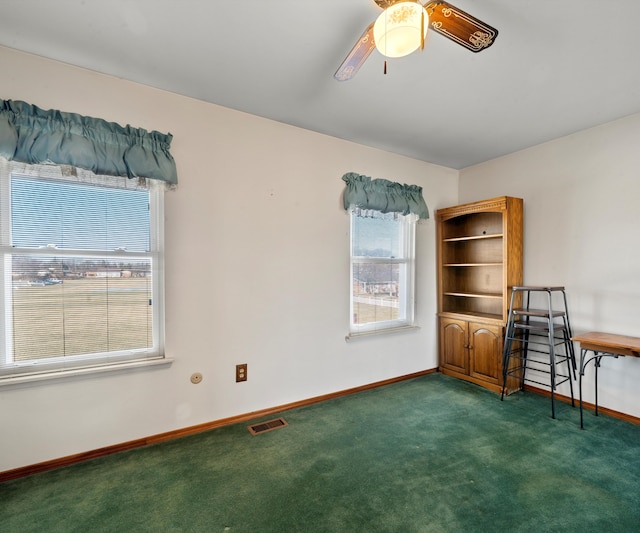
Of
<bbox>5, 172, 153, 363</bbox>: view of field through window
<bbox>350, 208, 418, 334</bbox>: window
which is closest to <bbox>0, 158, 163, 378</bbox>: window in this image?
<bbox>5, 172, 153, 363</bbox>: view of field through window

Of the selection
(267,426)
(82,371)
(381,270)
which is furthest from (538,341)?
(82,371)

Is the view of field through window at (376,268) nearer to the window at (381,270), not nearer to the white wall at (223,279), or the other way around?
the window at (381,270)

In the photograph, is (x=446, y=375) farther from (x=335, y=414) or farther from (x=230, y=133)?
(x=230, y=133)

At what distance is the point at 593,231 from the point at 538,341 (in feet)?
3.83

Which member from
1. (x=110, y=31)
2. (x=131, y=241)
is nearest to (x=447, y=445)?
(x=131, y=241)

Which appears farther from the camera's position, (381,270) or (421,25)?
(381,270)

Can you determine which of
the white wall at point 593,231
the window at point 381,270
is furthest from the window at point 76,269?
the white wall at point 593,231

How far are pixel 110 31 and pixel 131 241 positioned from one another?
1235 mm

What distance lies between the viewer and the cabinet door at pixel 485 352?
324 cm

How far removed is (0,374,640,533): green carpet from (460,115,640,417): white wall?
1.63 feet

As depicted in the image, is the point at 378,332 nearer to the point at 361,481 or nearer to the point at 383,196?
the point at 383,196

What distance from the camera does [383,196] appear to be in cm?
332

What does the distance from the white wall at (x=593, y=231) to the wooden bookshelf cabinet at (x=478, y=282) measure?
230mm

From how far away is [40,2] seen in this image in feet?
5.13
